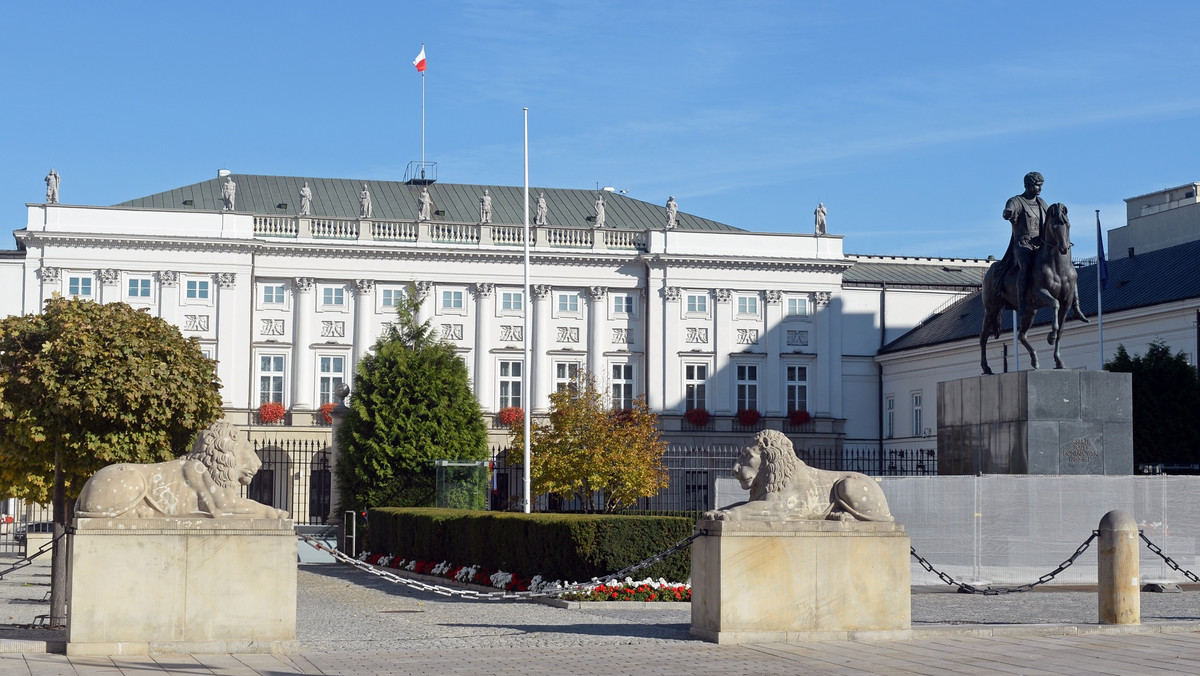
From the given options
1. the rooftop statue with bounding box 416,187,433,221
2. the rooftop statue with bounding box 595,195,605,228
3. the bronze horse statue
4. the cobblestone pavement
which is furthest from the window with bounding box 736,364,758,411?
the cobblestone pavement

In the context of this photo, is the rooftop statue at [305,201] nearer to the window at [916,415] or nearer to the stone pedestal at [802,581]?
the window at [916,415]

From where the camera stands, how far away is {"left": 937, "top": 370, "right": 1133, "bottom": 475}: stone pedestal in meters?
22.2

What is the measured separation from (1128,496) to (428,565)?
1419cm

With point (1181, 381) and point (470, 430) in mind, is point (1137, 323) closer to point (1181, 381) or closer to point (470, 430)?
point (1181, 381)

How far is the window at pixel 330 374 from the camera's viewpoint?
70375 millimetres

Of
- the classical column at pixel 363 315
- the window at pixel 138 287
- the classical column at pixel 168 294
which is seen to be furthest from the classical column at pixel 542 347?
the window at pixel 138 287

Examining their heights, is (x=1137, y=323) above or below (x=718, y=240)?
below

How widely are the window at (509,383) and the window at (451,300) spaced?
3.44 metres

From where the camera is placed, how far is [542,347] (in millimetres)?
72188

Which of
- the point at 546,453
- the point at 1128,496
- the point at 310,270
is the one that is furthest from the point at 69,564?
the point at 310,270

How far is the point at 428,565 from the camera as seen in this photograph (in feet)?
103

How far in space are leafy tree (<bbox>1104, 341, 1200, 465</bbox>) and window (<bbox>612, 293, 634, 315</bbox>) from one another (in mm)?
28789

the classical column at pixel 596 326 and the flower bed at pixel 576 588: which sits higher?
the classical column at pixel 596 326

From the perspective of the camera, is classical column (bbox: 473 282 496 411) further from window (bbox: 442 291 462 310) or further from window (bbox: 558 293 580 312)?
window (bbox: 558 293 580 312)
